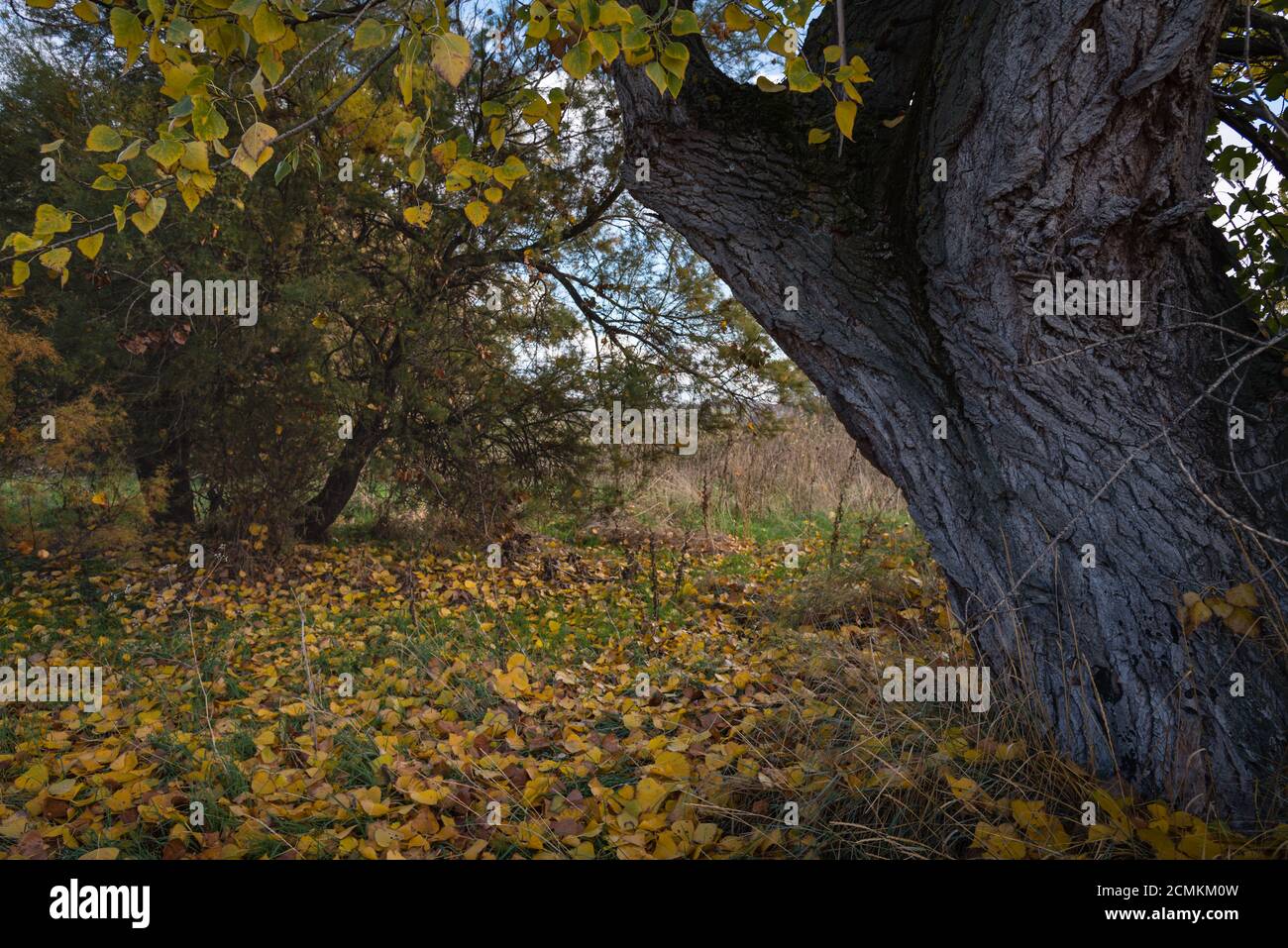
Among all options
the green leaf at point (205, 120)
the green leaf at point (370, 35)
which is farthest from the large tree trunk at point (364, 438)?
the green leaf at point (370, 35)

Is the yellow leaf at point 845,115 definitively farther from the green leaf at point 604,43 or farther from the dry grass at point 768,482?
the dry grass at point 768,482

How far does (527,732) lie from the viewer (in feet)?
10.2

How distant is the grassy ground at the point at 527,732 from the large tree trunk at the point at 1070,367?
302 mm

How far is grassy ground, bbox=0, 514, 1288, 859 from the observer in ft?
7.60

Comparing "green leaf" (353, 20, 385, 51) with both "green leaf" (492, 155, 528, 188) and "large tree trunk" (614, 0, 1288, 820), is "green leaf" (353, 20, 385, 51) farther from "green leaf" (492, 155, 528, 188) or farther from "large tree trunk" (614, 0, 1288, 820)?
"large tree trunk" (614, 0, 1288, 820)

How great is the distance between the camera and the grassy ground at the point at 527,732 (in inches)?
91.2

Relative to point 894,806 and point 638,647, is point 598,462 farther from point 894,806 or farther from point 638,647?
point 894,806

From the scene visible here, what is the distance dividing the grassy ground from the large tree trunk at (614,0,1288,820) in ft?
0.99

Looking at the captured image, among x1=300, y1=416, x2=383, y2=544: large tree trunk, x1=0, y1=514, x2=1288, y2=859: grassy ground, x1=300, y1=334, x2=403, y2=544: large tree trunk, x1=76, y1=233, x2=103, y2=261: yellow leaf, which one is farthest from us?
x1=300, y1=416, x2=383, y2=544: large tree trunk

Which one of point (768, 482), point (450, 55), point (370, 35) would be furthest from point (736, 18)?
point (768, 482)

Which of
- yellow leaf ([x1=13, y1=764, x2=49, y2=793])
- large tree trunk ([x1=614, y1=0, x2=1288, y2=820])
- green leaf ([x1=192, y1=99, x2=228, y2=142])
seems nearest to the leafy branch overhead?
green leaf ([x1=192, y1=99, x2=228, y2=142])

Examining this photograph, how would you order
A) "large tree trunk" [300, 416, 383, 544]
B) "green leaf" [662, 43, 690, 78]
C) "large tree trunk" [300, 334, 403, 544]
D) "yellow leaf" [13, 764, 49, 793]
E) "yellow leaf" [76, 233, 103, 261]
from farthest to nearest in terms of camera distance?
1. "large tree trunk" [300, 416, 383, 544]
2. "large tree trunk" [300, 334, 403, 544]
3. "yellow leaf" [13, 764, 49, 793]
4. "yellow leaf" [76, 233, 103, 261]
5. "green leaf" [662, 43, 690, 78]

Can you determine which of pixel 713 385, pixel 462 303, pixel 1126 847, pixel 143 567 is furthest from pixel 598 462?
pixel 1126 847

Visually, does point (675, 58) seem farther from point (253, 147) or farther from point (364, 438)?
point (364, 438)
